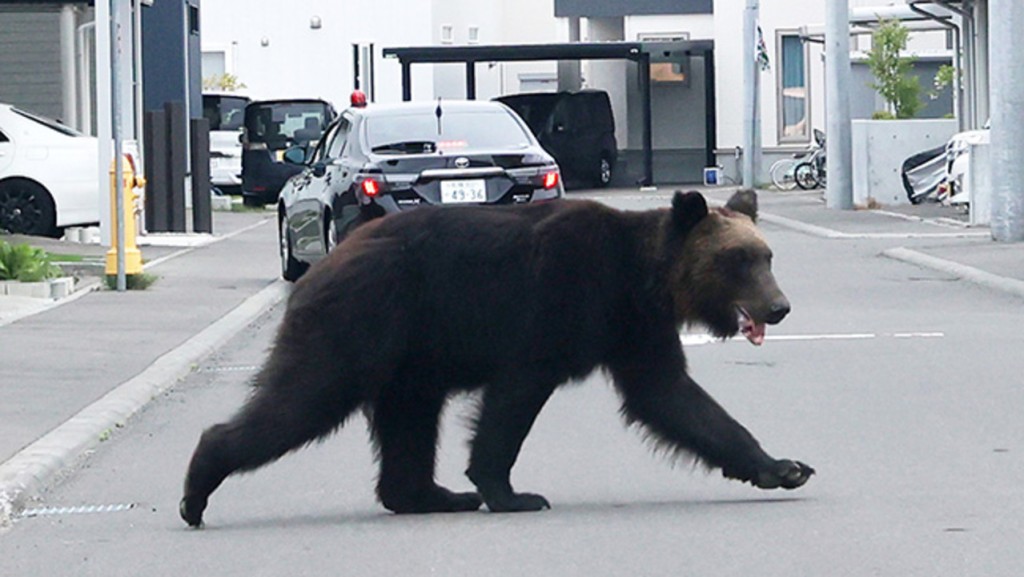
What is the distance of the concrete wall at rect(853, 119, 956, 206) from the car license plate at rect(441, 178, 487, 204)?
16.1m

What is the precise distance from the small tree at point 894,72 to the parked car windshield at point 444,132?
1736 centimetres

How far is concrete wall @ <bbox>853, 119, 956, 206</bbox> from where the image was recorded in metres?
32.6

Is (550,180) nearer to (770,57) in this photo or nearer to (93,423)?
(93,423)

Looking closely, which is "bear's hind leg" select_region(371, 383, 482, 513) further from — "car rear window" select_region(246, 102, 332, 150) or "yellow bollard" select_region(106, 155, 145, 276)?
"car rear window" select_region(246, 102, 332, 150)

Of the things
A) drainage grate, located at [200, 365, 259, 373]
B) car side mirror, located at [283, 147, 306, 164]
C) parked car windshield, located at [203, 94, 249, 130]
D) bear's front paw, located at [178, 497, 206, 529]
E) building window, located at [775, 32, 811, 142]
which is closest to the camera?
bear's front paw, located at [178, 497, 206, 529]

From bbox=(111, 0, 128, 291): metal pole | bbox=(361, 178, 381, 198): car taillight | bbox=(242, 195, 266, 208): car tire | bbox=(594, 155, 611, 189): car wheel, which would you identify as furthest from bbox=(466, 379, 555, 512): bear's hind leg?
bbox=(594, 155, 611, 189): car wheel

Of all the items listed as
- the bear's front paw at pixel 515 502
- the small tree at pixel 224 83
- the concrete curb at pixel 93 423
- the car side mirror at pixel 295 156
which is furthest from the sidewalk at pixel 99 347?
the small tree at pixel 224 83

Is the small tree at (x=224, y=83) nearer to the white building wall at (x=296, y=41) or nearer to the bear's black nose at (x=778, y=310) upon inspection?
the white building wall at (x=296, y=41)

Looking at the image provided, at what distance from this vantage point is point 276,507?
349 inches

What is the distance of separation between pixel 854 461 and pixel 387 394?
248cm

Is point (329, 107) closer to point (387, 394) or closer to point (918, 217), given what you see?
point (918, 217)

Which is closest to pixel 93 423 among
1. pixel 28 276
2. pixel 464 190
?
pixel 464 190

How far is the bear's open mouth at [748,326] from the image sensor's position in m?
8.06

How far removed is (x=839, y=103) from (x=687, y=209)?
25.0m
